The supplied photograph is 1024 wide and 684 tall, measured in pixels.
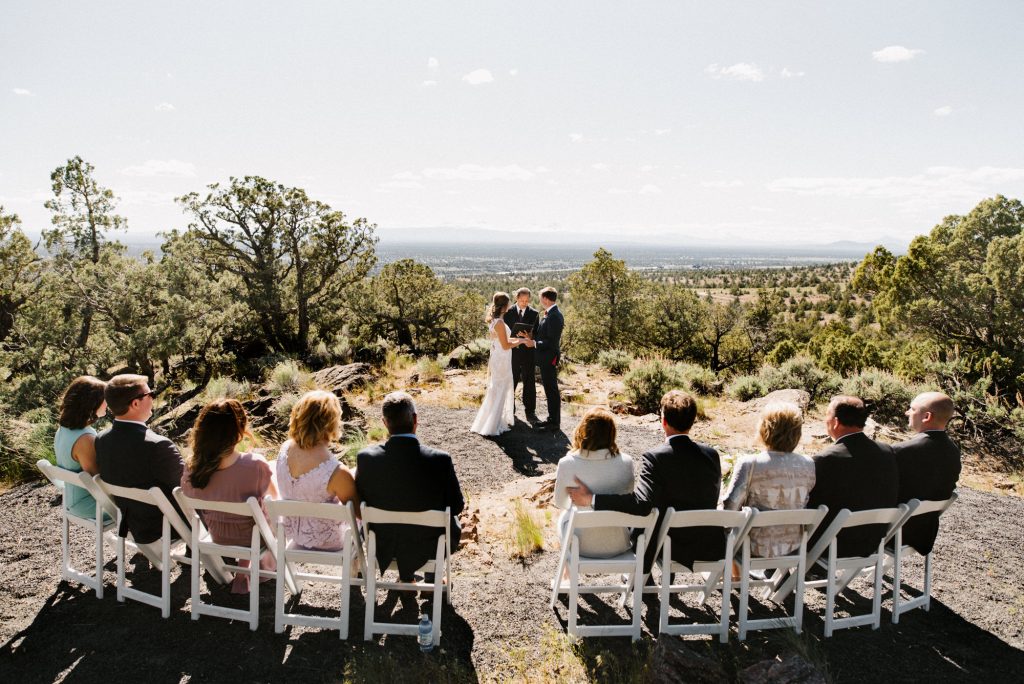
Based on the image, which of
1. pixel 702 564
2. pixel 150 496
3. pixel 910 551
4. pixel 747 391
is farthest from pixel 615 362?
pixel 150 496

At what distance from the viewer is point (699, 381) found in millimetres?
13086

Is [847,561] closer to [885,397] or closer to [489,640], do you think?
[489,640]

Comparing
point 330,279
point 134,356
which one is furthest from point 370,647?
point 330,279

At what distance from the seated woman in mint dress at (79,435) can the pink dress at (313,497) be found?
1.55 m

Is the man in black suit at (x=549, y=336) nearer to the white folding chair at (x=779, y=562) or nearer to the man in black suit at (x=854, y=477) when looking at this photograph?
the man in black suit at (x=854, y=477)

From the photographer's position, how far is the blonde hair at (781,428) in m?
3.84

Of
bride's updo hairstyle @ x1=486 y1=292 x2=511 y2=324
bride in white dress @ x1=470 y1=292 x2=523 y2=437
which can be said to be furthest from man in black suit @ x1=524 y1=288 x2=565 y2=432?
bride's updo hairstyle @ x1=486 y1=292 x2=511 y2=324

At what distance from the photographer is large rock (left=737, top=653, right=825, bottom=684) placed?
3.09 metres

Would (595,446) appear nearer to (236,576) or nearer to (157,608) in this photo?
(236,576)

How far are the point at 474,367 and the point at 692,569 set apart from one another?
11.1m

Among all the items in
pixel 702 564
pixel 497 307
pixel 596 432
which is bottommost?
pixel 702 564

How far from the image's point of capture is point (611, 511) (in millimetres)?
3523

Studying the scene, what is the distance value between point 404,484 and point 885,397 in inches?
450

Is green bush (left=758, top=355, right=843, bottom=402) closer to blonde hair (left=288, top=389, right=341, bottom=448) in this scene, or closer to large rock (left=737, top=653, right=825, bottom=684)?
large rock (left=737, top=653, right=825, bottom=684)
